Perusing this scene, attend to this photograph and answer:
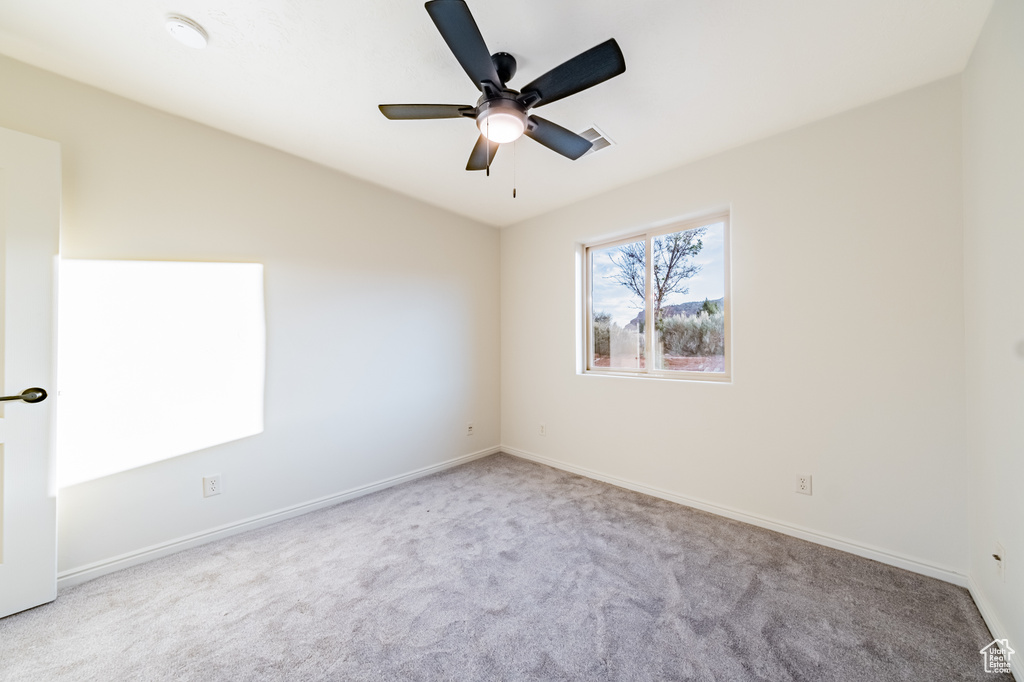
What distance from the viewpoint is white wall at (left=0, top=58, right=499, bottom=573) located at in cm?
190

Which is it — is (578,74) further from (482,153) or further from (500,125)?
(482,153)

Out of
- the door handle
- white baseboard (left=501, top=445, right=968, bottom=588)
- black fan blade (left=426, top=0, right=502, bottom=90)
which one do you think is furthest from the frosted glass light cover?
white baseboard (left=501, top=445, right=968, bottom=588)

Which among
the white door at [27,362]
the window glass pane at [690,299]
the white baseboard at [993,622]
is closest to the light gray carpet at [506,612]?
the white baseboard at [993,622]

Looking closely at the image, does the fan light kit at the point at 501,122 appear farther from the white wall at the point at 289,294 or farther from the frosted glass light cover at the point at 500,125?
the white wall at the point at 289,294

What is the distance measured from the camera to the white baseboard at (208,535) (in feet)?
6.10

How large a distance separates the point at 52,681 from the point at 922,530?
3.77m

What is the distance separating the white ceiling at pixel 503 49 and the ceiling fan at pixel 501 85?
25 cm

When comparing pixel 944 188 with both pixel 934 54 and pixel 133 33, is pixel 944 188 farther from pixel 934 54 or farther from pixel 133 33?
pixel 133 33

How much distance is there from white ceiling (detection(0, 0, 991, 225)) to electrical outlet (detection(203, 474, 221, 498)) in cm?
216

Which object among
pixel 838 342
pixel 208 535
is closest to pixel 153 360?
pixel 208 535

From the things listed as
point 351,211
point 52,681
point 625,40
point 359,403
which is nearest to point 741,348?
point 625,40

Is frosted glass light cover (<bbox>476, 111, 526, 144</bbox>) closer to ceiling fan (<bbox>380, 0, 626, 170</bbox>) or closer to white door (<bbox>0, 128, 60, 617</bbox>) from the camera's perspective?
ceiling fan (<bbox>380, 0, 626, 170</bbox>)

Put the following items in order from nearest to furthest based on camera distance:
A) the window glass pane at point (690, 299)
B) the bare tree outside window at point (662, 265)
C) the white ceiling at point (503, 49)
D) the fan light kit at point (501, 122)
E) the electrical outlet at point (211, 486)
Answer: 1. the white ceiling at point (503, 49)
2. the fan light kit at point (501, 122)
3. the electrical outlet at point (211, 486)
4. the window glass pane at point (690, 299)
5. the bare tree outside window at point (662, 265)

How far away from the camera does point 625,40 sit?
5.25 ft
